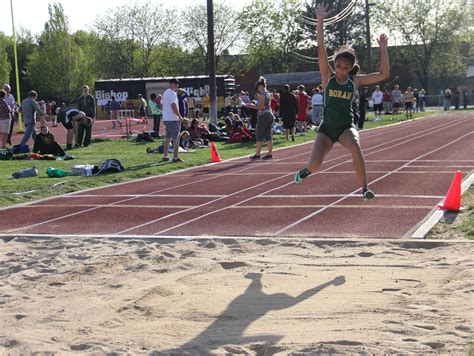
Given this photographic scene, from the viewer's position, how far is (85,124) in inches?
890

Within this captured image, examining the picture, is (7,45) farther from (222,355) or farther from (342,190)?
(222,355)

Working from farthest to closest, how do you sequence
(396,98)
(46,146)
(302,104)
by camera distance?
(396,98) < (302,104) < (46,146)

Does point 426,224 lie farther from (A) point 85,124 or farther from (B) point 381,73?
(A) point 85,124

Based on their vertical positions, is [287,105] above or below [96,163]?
above

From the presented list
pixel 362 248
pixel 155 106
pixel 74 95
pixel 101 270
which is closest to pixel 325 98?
pixel 362 248

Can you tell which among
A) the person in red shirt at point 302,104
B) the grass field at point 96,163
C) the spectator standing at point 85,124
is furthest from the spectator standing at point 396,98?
the spectator standing at point 85,124

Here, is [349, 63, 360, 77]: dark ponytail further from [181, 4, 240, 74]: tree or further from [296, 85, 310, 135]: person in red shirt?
[181, 4, 240, 74]: tree

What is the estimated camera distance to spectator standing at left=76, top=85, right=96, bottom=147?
22.8 m

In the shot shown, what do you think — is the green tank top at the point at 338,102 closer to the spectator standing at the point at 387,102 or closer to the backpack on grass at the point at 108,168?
the backpack on grass at the point at 108,168

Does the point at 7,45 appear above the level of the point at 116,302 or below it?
above

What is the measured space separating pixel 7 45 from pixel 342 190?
75312 mm

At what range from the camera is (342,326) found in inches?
196

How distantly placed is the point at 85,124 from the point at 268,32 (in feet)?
196

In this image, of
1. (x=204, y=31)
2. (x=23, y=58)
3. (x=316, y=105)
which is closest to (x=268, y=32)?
(x=204, y=31)
